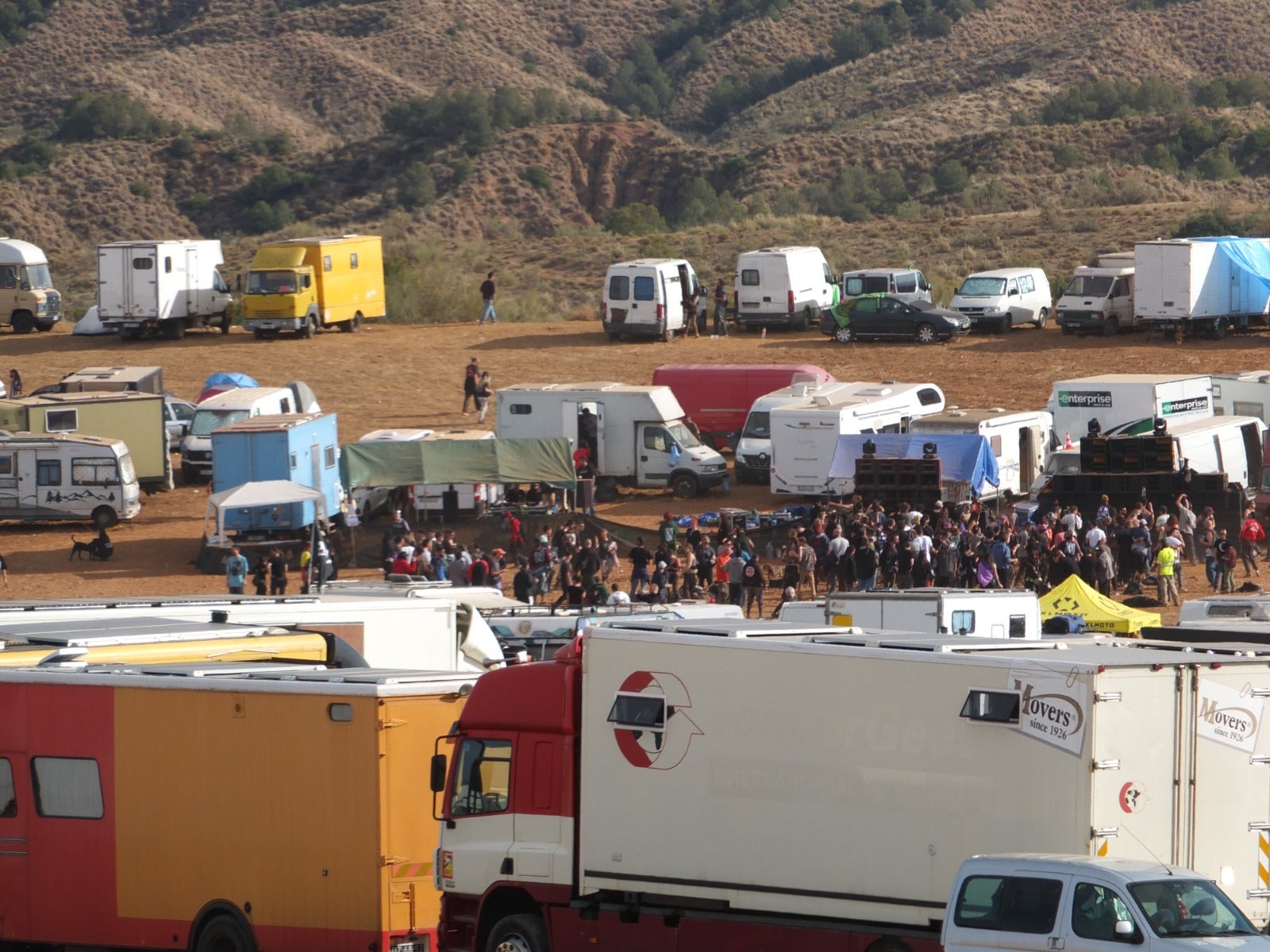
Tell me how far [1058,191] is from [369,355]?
38186 mm

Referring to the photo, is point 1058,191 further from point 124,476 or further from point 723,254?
point 124,476

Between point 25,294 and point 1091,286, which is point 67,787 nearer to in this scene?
point 1091,286

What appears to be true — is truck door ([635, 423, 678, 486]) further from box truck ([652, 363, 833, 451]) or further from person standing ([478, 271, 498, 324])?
person standing ([478, 271, 498, 324])

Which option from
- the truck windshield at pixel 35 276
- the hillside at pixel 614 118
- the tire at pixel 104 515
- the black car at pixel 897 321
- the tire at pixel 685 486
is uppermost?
the hillside at pixel 614 118

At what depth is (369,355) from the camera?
49906mm

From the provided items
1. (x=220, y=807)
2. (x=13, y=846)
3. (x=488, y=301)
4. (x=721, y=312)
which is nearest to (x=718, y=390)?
(x=721, y=312)

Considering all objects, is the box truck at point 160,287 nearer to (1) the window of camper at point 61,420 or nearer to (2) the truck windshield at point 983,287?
(1) the window of camper at point 61,420

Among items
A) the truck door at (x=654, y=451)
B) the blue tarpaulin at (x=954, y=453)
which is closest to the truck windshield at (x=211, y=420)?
the truck door at (x=654, y=451)

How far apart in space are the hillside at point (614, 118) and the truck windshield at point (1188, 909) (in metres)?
53.4

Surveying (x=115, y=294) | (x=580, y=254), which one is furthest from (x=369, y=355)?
(x=580, y=254)

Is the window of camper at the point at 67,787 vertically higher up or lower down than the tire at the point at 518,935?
higher up

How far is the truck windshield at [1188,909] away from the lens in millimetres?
9633

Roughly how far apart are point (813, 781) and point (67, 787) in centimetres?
568

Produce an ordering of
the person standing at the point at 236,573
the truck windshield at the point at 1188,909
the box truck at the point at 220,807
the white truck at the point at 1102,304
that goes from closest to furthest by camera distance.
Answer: the truck windshield at the point at 1188,909 < the box truck at the point at 220,807 < the person standing at the point at 236,573 < the white truck at the point at 1102,304
